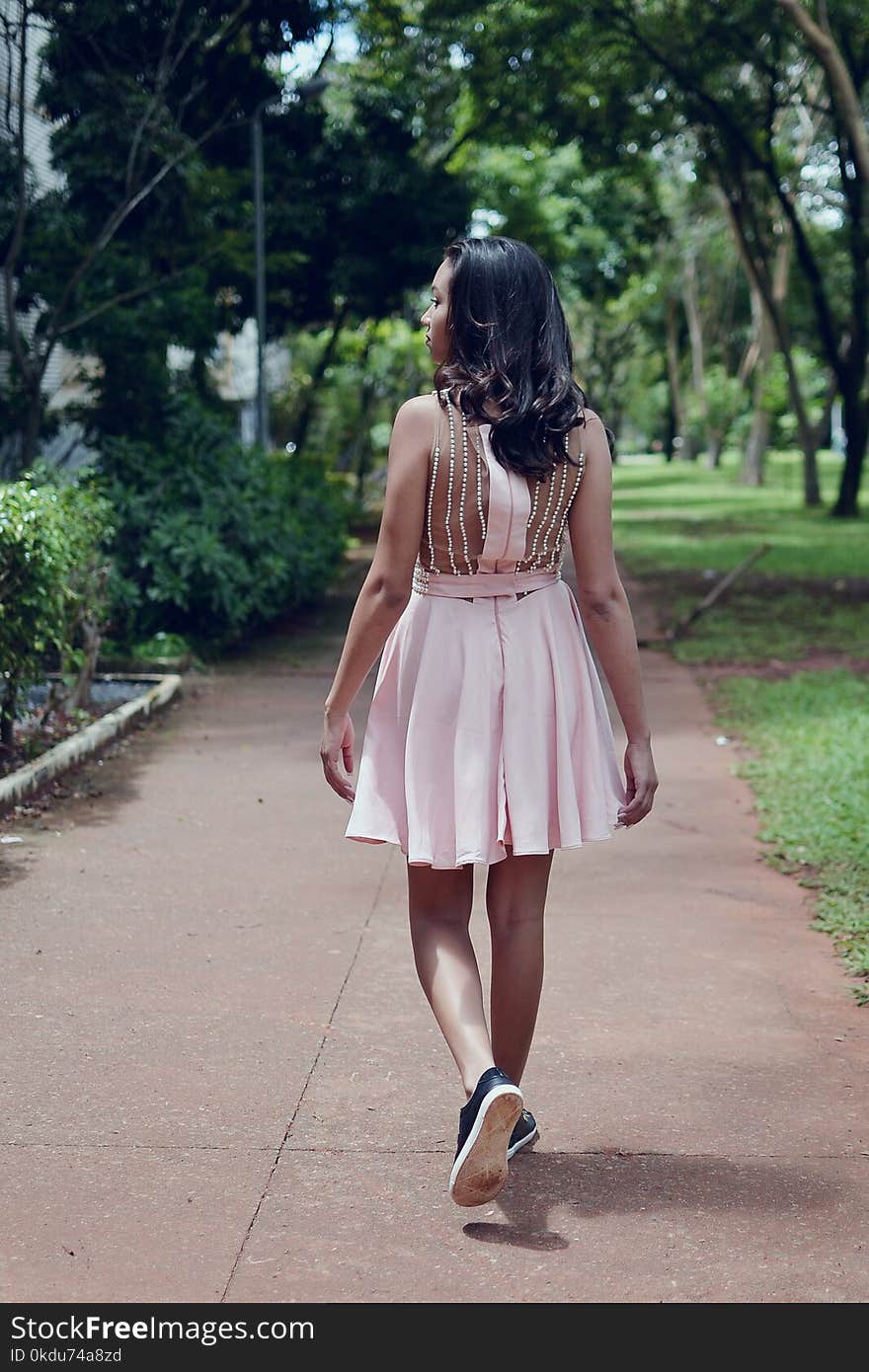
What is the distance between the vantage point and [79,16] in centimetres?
1248

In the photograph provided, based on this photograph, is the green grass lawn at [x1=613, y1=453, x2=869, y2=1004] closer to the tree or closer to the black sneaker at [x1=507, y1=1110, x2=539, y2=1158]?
the black sneaker at [x1=507, y1=1110, x2=539, y2=1158]

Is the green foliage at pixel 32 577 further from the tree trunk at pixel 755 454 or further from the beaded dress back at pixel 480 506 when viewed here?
the tree trunk at pixel 755 454

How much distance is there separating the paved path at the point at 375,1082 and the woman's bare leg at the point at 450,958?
382 millimetres

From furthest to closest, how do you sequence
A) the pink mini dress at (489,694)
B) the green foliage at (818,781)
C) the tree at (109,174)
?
the tree at (109,174)
the green foliage at (818,781)
the pink mini dress at (489,694)

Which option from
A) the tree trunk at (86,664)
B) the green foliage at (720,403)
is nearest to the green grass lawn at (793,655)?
the tree trunk at (86,664)

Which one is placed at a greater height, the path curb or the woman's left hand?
the woman's left hand

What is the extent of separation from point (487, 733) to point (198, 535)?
8.58m

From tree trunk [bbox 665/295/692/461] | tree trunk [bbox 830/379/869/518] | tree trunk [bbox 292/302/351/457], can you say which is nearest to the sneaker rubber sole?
tree trunk [bbox 292/302/351/457]

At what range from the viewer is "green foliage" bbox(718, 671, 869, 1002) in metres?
5.77

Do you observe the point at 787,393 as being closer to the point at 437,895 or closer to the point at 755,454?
the point at 755,454

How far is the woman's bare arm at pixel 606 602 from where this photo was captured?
3.36 meters

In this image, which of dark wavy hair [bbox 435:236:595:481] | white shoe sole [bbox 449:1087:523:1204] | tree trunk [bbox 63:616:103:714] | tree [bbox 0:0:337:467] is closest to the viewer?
white shoe sole [bbox 449:1087:523:1204]

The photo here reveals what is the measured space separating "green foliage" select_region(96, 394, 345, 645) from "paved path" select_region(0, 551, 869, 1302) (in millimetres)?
4648
